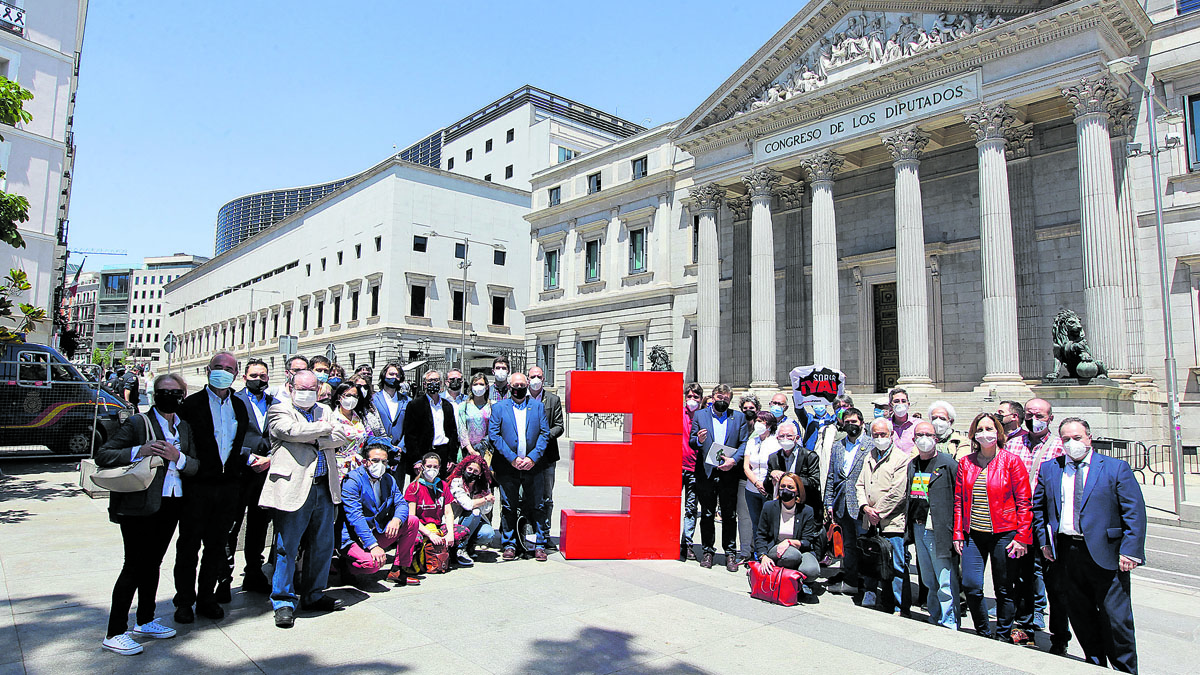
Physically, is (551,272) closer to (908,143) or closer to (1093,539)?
(908,143)

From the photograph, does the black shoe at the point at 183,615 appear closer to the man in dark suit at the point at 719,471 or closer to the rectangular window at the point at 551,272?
the man in dark suit at the point at 719,471

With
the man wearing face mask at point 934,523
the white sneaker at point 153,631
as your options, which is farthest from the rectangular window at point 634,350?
the white sneaker at point 153,631

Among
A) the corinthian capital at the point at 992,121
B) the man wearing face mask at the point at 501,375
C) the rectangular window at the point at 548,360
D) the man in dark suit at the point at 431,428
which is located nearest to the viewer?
the man in dark suit at the point at 431,428

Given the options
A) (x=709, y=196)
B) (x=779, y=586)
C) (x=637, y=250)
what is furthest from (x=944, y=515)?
(x=637, y=250)

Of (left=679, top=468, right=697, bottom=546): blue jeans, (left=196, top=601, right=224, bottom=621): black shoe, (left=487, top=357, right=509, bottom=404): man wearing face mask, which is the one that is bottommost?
(left=196, top=601, right=224, bottom=621): black shoe

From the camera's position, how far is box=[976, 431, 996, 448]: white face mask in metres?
6.15

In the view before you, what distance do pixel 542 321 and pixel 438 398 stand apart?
32.5 metres

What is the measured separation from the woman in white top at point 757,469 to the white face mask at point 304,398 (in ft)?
15.7

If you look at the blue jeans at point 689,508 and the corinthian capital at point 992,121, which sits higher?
the corinthian capital at point 992,121

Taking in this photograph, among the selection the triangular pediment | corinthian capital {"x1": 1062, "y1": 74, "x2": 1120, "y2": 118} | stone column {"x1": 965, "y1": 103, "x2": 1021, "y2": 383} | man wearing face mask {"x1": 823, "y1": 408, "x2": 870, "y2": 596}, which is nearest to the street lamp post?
corinthian capital {"x1": 1062, "y1": 74, "x2": 1120, "y2": 118}

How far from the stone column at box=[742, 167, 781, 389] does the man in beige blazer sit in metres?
20.9

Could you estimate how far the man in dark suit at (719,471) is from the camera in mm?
8492

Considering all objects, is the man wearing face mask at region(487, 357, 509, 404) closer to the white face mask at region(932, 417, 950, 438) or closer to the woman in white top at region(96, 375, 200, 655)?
the woman in white top at region(96, 375, 200, 655)

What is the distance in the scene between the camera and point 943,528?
20.9ft
